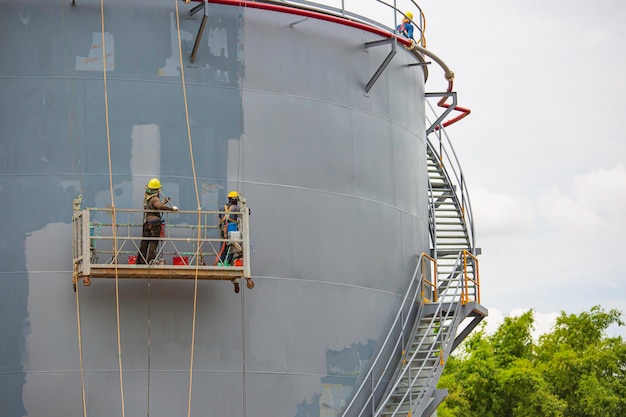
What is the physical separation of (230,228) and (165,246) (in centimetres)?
119

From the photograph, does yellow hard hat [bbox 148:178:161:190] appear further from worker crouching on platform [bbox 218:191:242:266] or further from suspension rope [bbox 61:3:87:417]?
suspension rope [bbox 61:3:87:417]

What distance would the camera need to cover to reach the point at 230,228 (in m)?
19.0

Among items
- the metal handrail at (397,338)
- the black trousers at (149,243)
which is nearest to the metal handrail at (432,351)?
the metal handrail at (397,338)

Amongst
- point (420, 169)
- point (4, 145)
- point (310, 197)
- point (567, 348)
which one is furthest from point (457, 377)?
point (4, 145)

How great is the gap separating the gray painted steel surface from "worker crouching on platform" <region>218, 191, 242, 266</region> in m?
0.52

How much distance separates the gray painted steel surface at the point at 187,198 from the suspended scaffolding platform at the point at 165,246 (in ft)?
1.20

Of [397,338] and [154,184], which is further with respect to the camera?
[397,338]

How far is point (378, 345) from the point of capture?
2142 centimetres

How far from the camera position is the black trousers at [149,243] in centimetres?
1869

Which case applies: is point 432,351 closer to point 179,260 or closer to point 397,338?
point 397,338

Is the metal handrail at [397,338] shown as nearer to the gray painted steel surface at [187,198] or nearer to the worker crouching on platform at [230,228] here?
the gray painted steel surface at [187,198]

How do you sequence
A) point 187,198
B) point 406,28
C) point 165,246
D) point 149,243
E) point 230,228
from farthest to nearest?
point 406,28
point 187,198
point 165,246
point 230,228
point 149,243

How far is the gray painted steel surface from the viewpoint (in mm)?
18797

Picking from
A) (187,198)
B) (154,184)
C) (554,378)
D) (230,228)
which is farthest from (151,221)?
(554,378)
